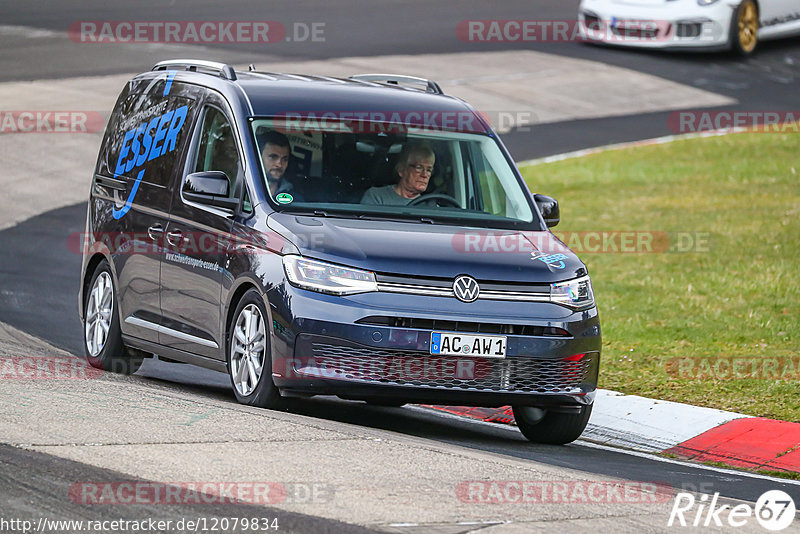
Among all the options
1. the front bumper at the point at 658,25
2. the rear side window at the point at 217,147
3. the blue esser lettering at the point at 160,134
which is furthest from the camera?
the front bumper at the point at 658,25

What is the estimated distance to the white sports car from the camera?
90.8ft

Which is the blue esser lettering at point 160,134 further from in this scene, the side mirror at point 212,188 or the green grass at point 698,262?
the green grass at point 698,262

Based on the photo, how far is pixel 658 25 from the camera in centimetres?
2831

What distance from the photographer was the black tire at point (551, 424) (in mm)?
9477

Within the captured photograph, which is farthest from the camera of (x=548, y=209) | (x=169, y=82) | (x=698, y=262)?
(x=698, y=262)

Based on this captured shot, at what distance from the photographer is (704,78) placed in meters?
27.6

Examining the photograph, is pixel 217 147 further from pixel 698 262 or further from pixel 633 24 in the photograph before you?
pixel 633 24

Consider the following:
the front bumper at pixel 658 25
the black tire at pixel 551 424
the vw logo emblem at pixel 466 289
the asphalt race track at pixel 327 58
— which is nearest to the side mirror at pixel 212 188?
the asphalt race track at pixel 327 58

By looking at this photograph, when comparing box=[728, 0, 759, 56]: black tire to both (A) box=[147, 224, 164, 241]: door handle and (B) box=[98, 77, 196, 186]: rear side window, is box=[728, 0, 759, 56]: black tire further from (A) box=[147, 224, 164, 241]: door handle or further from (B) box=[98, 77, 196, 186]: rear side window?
(A) box=[147, 224, 164, 241]: door handle

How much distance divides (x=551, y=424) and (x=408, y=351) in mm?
1511

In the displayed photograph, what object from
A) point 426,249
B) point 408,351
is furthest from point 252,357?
point 426,249

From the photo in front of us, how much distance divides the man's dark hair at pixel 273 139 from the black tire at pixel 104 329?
74.2 inches

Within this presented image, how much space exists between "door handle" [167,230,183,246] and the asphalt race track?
950 mm

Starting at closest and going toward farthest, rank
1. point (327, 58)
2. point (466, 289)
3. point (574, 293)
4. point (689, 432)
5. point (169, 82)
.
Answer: point (466, 289)
point (574, 293)
point (689, 432)
point (169, 82)
point (327, 58)
